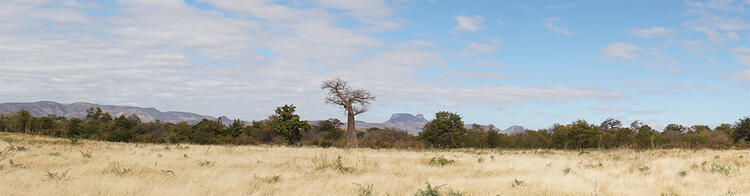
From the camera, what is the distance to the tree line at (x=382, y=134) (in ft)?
147

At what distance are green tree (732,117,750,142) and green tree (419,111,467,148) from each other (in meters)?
28.8

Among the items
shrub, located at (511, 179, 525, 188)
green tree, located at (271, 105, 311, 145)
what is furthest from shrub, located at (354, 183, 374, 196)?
green tree, located at (271, 105, 311, 145)

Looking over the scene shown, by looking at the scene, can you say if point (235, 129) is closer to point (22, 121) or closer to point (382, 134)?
point (382, 134)

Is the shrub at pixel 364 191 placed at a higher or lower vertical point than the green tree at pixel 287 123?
lower

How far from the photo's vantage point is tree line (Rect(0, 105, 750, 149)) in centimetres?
4494

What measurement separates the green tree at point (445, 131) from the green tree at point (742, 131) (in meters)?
28.8

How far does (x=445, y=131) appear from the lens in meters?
49.1

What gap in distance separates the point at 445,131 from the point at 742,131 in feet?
101

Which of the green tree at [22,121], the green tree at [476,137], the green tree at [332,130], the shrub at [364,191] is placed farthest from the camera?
the green tree at [332,130]

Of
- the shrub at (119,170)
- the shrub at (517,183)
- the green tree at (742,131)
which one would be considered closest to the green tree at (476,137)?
the green tree at (742,131)

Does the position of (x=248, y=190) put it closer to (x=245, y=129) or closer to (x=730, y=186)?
(x=730, y=186)

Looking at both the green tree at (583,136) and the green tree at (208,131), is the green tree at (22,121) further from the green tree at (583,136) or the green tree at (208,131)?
the green tree at (583,136)

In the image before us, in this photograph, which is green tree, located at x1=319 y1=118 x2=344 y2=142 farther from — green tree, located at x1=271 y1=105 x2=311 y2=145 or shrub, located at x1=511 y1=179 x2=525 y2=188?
shrub, located at x1=511 y1=179 x2=525 y2=188

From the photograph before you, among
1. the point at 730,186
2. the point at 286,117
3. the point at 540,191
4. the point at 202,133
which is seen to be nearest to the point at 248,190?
the point at 540,191
